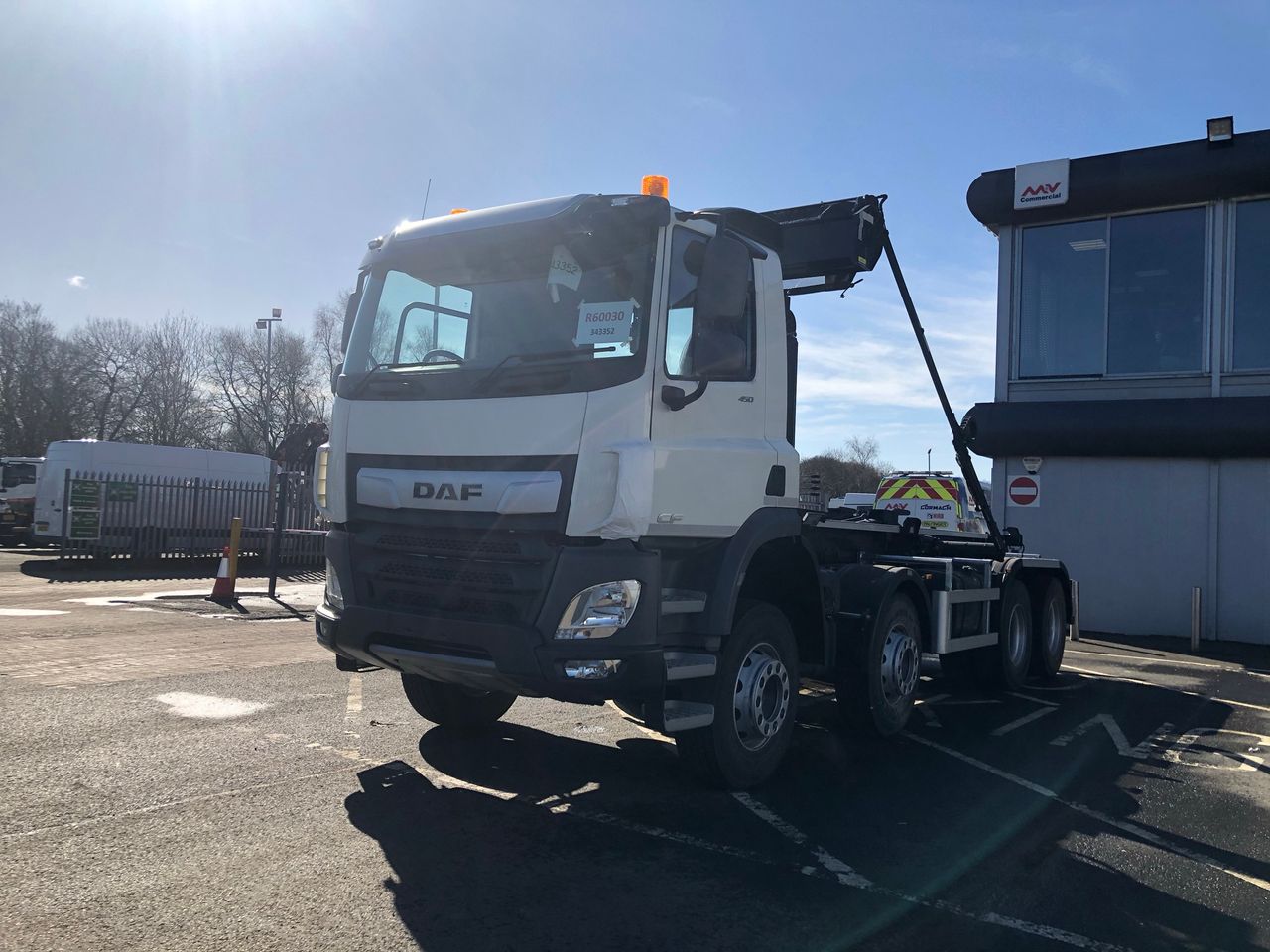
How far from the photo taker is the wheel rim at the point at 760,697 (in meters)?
5.64

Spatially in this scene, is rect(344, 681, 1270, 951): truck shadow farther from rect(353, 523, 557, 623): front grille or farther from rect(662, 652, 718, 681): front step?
rect(353, 523, 557, 623): front grille

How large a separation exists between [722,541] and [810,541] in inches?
63.1

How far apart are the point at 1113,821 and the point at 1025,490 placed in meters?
12.0

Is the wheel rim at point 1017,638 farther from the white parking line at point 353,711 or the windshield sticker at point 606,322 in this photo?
the windshield sticker at point 606,322

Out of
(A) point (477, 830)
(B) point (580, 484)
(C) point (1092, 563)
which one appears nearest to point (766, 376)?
(B) point (580, 484)

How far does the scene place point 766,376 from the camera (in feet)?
19.8

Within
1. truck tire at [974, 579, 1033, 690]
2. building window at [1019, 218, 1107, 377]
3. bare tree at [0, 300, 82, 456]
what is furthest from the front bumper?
bare tree at [0, 300, 82, 456]

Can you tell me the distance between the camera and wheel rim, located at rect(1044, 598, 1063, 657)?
34.8 ft

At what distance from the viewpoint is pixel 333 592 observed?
567 centimetres

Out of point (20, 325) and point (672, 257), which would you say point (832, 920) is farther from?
point (20, 325)

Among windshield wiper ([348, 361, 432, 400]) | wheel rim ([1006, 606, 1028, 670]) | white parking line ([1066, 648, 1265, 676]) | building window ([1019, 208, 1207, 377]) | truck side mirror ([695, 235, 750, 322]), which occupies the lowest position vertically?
white parking line ([1066, 648, 1265, 676])

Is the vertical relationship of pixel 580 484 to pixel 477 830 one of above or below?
above

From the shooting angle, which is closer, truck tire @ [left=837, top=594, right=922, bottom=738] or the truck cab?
truck tire @ [left=837, top=594, right=922, bottom=738]

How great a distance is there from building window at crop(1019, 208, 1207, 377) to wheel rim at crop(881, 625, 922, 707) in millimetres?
11023
